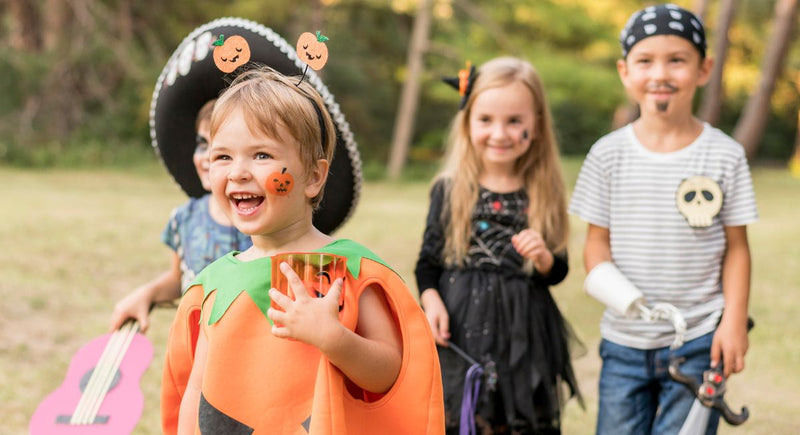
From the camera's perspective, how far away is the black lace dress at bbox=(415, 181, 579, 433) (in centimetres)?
304

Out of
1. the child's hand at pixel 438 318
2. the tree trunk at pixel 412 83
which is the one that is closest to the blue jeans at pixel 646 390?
the child's hand at pixel 438 318

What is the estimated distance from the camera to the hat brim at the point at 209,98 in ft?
7.46

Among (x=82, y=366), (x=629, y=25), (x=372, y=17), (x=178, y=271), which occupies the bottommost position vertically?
(x=82, y=366)

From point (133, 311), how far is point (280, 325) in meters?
1.14

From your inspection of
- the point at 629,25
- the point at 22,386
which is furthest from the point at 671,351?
the point at 22,386

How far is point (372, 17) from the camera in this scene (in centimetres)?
2522

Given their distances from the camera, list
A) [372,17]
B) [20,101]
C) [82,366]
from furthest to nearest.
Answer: [372,17] → [20,101] → [82,366]

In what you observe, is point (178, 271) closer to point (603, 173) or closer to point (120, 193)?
point (603, 173)

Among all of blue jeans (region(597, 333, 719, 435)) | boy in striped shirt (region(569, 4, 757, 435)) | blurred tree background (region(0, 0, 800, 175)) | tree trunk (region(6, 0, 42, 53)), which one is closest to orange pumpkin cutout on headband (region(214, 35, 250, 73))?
boy in striped shirt (region(569, 4, 757, 435))

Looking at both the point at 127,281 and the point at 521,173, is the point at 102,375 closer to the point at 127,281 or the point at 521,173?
the point at 521,173

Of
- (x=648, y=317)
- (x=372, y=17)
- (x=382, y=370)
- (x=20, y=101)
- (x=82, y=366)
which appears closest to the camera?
(x=382, y=370)

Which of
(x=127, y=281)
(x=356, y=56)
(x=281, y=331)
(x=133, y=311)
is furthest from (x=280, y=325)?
(x=356, y=56)

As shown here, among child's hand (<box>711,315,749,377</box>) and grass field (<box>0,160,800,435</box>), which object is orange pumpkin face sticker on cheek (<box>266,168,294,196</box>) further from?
grass field (<box>0,160,800,435</box>)

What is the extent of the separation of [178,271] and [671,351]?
172 centimetres
